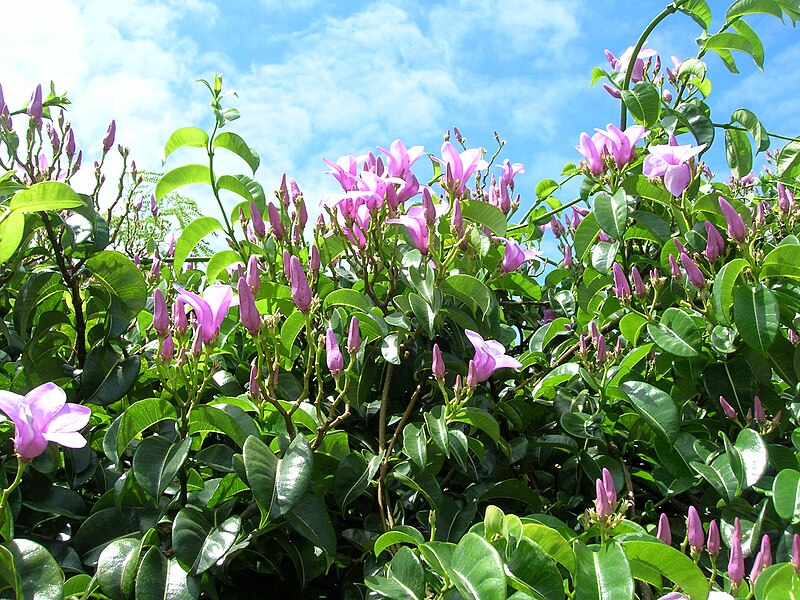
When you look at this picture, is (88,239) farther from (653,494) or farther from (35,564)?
(653,494)

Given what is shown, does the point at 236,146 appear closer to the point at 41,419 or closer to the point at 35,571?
the point at 41,419

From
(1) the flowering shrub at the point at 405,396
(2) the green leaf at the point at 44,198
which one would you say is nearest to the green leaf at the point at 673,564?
(1) the flowering shrub at the point at 405,396

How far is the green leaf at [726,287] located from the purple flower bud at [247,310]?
988 mm

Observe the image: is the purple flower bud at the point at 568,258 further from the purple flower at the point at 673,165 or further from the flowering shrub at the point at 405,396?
the purple flower at the point at 673,165

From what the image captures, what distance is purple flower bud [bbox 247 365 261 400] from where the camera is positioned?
4.67 feet

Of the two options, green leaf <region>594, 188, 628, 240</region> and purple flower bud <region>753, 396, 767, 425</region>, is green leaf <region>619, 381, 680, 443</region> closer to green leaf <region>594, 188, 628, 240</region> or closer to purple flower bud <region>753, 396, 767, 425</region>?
purple flower bud <region>753, 396, 767, 425</region>

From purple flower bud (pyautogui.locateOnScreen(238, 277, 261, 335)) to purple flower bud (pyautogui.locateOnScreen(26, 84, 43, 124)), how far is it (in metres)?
0.84

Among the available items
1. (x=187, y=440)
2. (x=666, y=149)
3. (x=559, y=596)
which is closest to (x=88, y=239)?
(x=187, y=440)

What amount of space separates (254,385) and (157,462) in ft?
0.73

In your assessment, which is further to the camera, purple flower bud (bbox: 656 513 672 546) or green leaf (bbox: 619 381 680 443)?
green leaf (bbox: 619 381 680 443)

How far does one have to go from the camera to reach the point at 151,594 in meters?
1.21

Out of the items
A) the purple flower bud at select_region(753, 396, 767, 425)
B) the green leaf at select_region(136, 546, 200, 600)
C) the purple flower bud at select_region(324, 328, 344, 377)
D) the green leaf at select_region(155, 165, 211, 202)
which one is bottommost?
the green leaf at select_region(136, 546, 200, 600)

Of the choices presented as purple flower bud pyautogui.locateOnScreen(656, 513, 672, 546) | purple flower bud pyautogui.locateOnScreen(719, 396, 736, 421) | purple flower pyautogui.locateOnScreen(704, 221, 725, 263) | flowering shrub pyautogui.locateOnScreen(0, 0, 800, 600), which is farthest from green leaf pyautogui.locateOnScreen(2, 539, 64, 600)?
purple flower pyautogui.locateOnScreen(704, 221, 725, 263)

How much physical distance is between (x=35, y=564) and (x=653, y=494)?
134cm
